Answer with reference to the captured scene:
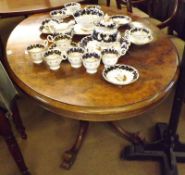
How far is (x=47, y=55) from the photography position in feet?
3.84

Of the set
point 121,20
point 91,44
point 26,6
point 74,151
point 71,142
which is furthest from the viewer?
point 26,6

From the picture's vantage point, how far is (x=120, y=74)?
43.4 inches

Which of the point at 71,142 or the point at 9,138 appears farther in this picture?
the point at 71,142

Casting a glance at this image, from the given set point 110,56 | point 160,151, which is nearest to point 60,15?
point 110,56

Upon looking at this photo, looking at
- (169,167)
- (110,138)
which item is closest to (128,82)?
(169,167)

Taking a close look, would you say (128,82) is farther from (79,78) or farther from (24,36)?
(24,36)

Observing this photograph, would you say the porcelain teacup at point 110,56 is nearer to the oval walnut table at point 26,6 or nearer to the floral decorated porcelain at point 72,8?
Result: the floral decorated porcelain at point 72,8

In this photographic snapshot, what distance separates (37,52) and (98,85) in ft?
1.01

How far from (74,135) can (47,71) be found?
0.73 m

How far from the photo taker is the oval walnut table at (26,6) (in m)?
1.78

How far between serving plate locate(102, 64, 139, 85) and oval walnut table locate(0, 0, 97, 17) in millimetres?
866

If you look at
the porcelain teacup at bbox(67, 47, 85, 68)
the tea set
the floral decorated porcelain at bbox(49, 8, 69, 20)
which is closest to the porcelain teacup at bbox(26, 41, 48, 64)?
the tea set

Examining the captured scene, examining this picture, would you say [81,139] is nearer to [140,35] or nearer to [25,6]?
[140,35]

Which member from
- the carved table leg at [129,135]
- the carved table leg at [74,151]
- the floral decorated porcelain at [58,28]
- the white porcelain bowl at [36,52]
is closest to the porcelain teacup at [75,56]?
the white porcelain bowl at [36,52]
